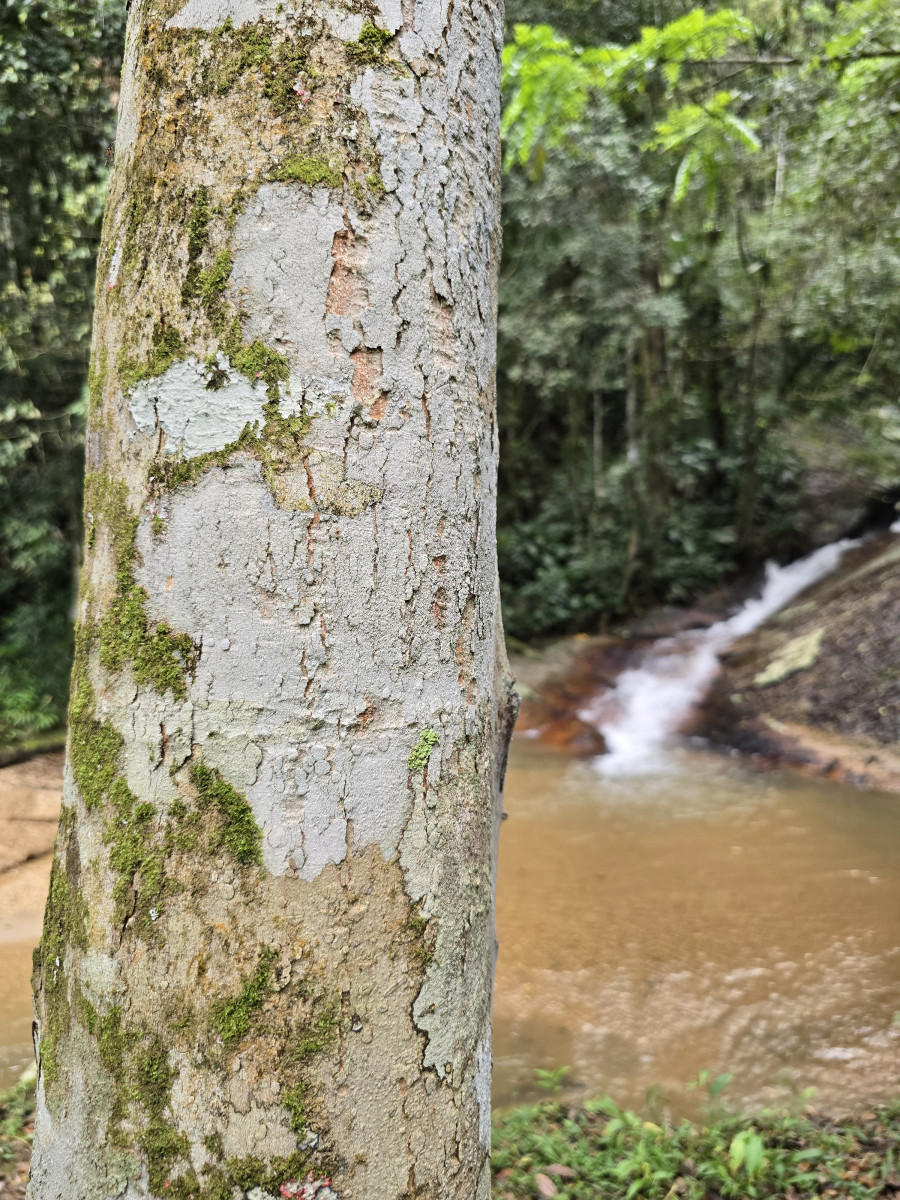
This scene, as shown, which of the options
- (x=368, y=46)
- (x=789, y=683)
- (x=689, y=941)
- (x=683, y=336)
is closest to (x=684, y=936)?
(x=689, y=941)

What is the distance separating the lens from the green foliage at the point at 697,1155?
8.40 ft

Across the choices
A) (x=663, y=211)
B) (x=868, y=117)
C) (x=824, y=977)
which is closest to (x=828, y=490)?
(x=663, y=211)

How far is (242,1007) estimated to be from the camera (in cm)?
92

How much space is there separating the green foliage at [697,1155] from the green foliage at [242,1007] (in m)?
2.14

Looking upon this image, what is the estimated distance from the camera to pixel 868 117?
5297 mm

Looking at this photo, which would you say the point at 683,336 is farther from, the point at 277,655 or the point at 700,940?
the point at 277,655

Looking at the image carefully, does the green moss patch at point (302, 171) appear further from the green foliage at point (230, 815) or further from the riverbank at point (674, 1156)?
the riverbank at point (674, 1156)

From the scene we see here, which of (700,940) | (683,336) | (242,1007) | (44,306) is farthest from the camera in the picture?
(683,336)

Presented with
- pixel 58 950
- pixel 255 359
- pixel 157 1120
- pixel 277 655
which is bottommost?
pixel 157 1120

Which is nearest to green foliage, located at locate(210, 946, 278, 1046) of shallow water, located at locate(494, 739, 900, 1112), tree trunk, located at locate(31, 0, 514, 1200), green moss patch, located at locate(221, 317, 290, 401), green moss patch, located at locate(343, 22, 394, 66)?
tree trunk, located at locate(31, 0, 514, 1200)

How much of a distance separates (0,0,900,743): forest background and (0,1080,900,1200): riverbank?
426 centimetres

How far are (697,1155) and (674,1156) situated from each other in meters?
0.10

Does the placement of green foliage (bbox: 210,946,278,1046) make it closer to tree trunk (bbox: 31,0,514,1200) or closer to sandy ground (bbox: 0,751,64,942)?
tree trunk (bbox: 31,0,514,1200)

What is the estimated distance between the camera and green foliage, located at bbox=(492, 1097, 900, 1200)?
256 centimetres
